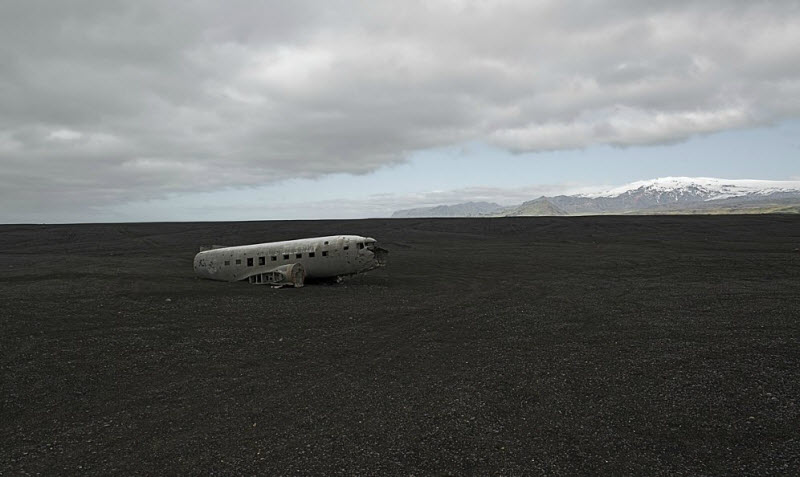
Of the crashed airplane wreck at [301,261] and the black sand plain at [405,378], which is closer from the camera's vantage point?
the black sand plain at [405,378]

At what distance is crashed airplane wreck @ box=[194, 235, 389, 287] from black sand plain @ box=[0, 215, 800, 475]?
1.19 meters

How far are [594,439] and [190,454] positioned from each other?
8256 mm

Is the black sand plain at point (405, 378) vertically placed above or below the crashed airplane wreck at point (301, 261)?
below

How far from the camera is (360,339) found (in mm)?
15953

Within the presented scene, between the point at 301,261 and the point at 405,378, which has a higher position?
the point at 301,261

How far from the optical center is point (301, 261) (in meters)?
27.3

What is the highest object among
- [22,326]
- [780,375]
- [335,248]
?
[335,248]

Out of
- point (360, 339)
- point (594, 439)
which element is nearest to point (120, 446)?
point (360, 339)

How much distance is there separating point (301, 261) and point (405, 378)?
54.5 feet

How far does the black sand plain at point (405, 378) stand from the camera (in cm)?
830

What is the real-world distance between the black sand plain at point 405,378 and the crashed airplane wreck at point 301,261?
119cm

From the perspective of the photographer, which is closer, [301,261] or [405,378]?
[405,378]

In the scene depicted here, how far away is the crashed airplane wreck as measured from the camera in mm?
27236

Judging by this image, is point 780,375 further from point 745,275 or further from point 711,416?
point 745,275
